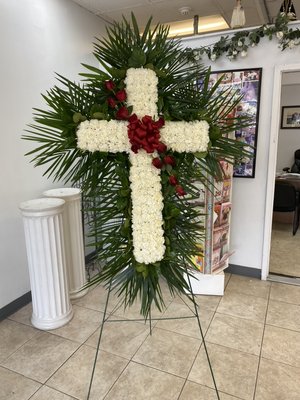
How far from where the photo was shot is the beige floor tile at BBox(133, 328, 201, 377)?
1.98m

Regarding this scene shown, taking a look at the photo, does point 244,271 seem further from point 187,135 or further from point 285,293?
point 187,135

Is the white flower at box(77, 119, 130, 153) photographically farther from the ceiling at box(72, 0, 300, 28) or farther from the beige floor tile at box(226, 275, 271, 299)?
the ceiling at box(72, 0, 300, 28)

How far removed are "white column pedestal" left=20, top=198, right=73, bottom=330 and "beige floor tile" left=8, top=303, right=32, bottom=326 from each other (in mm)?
98

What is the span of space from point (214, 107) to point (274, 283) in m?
2.33

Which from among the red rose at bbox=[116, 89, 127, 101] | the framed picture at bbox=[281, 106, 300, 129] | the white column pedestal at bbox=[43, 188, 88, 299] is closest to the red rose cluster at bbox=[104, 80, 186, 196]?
the red rose at bbox=[116, 89, 127, 101]

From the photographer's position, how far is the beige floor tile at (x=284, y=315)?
7.87 ft

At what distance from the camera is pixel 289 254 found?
3.79m

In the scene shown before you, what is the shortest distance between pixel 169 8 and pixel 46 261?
2.97 meters

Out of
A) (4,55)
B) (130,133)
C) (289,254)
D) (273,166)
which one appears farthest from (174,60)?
(289,254)

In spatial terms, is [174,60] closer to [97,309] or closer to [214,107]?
[214,107]

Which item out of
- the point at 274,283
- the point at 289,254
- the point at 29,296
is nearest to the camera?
the point at 29,296

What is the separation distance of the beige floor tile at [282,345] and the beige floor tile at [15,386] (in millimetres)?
1524

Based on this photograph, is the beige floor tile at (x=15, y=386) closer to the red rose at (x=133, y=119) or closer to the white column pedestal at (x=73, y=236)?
the white column pedestal at (x=73, y=236)

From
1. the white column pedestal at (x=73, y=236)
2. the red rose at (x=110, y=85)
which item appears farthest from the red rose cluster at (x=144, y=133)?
the white column pedestal at (x=73, y=236)
